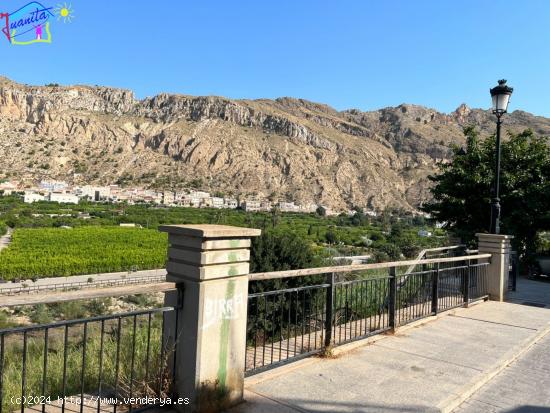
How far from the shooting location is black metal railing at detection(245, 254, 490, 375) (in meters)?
5.30

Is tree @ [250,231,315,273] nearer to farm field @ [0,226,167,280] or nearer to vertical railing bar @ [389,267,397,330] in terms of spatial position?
vertical railing bar @ [389,267,397,330]

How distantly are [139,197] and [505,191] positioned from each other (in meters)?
135

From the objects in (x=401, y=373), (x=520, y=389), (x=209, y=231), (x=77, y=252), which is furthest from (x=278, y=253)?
(x=77, y=252)

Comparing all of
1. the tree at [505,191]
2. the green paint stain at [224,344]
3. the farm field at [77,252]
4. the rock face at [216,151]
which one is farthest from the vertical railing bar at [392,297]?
the rock face at [216,151]

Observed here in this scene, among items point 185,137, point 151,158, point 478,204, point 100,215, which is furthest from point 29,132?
point 478,204

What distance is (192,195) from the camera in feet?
453

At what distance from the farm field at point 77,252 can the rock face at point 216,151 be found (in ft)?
223

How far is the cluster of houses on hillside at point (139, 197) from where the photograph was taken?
440 feet

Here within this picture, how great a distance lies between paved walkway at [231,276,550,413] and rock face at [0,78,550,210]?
448 feet

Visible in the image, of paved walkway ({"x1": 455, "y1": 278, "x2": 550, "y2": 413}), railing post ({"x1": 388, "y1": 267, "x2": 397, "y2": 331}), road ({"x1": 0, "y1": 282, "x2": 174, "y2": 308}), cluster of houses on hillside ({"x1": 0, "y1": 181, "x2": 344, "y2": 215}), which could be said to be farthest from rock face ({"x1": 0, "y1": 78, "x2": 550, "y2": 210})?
road ({"x1": 0, "y1": 282, "x2": 174, "y2": 308})

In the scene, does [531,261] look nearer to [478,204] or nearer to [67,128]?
[478,204]

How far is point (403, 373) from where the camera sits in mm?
4734

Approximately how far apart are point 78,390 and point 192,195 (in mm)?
135575

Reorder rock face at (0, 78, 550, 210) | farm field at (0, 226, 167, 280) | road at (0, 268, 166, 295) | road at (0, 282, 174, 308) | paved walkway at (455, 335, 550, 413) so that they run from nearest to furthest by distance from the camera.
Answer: road at (0, 282, 174, 308) → paved walkway at (455, 335, 550, 413) → road at (0, 268, 166, 295) → farm field at (0, 226, 167, 280) → rock face at (0, 78, 550, 210)
